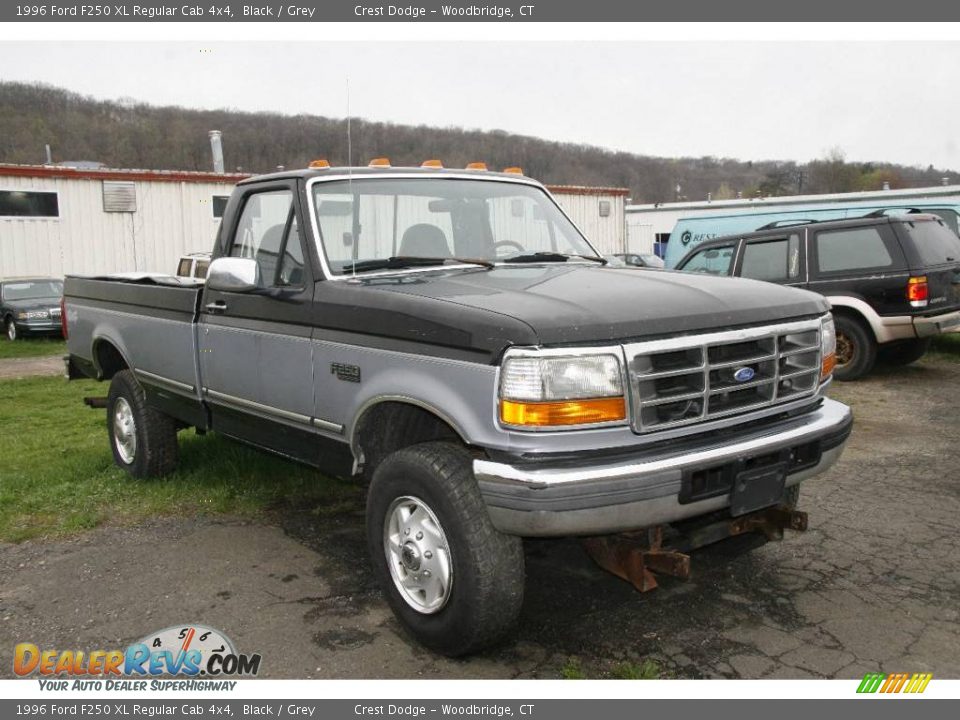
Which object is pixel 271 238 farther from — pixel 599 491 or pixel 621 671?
pixel 621 671

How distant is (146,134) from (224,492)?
25.8 meters

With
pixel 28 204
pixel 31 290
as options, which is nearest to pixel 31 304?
pixel 31 290

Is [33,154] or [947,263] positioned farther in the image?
[33,154]

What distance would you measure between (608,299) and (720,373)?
22.1 inches

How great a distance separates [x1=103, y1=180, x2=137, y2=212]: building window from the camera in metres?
22.5

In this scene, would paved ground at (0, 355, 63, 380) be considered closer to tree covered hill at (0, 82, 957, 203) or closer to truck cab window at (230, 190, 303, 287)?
tree covered hill at (0, 82, 957, 203)

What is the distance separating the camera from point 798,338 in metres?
3.86

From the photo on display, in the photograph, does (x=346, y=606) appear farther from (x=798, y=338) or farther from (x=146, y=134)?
(x=146, y=134)

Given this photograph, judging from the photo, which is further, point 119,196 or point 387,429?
point 119,196

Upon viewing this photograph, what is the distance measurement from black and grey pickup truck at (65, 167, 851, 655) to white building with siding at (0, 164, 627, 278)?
18467 millimetres

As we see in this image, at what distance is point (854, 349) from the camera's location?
989cm

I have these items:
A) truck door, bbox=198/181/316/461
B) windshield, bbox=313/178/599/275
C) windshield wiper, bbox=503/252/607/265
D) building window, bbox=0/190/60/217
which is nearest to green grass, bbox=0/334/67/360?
building window, bbox=0/190/60/217

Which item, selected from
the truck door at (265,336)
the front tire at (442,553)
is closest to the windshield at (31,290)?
the truck door at (265,336)

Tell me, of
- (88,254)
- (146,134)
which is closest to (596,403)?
(88,254)
